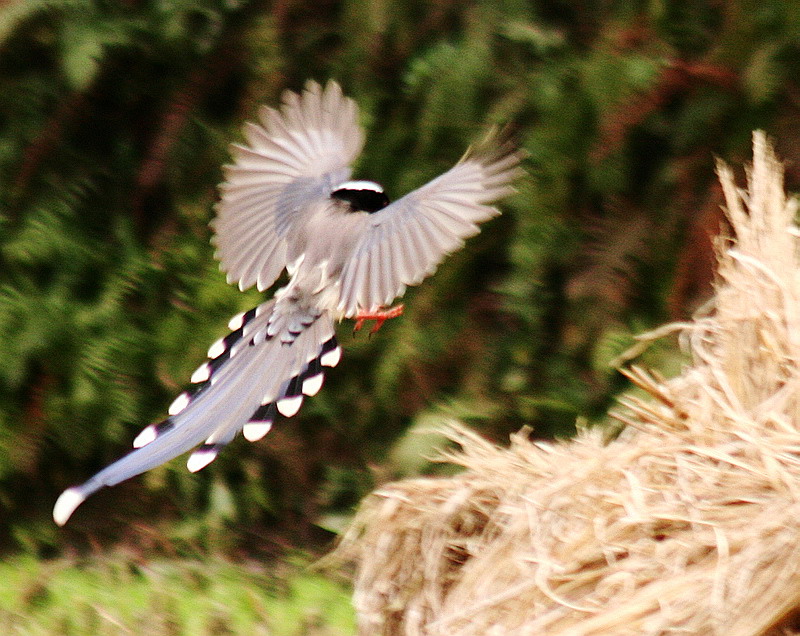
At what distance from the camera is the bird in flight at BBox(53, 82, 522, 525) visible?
2.81 metres

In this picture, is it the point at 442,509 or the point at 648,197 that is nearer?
the point at 442,509

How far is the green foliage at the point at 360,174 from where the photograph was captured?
405 centimetres

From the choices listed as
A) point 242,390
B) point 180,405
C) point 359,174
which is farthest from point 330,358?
point 359,174

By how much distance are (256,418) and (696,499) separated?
47.2 inches

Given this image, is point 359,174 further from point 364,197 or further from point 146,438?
point 146,438

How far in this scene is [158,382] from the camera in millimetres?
4395

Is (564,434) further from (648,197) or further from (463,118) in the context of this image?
(463,118)

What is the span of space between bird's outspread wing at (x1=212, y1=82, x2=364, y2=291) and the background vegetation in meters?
0.66

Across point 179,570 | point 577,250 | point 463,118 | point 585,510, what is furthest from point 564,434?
point 585,510

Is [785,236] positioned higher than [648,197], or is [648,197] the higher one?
[648,197]

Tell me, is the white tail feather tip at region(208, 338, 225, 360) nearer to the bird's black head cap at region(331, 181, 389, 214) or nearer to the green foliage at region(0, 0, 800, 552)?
the bird's black head cap at region(331, 181, 389, 214)

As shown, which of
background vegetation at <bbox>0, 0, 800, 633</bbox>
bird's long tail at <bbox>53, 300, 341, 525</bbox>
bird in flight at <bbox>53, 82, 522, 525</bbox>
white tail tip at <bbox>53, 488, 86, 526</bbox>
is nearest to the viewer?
white tail tip at <bbox>53, 488, 86, 526</bbox>

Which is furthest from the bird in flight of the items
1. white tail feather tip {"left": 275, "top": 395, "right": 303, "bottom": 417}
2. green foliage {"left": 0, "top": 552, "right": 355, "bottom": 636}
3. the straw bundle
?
green foliage {"left": 0, "top": 552, "right": 355, "bottom": 636}

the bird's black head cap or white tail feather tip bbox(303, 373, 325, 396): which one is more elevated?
the bird's black head cap
